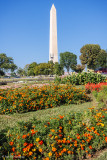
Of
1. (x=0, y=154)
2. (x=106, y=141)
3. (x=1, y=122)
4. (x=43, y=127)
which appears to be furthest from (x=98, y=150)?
(x=1, y=122)

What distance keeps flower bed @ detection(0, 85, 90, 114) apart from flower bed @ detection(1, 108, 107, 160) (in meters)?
2.64

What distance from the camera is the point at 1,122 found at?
4641 millimetres

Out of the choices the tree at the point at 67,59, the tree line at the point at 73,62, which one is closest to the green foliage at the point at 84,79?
the tree line at the point at 73,62

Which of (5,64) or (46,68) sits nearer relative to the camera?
(5,64)

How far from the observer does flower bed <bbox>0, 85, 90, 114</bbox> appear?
19.0 ft

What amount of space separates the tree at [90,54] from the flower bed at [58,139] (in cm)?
4446

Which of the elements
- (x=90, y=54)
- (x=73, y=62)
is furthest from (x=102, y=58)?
(x=73, y=62)

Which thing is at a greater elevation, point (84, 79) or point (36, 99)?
point (84, 79)

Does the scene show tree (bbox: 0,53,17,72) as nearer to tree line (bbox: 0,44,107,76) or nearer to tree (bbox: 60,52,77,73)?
tree line (bbox: 0,44,107,76)

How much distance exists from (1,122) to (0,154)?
2.34 m

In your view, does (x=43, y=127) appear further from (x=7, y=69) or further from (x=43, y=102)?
(x=7, y=69)

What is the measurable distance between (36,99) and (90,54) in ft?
140

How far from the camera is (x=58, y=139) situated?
2787mm

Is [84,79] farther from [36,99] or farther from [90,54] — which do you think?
[90,54]
